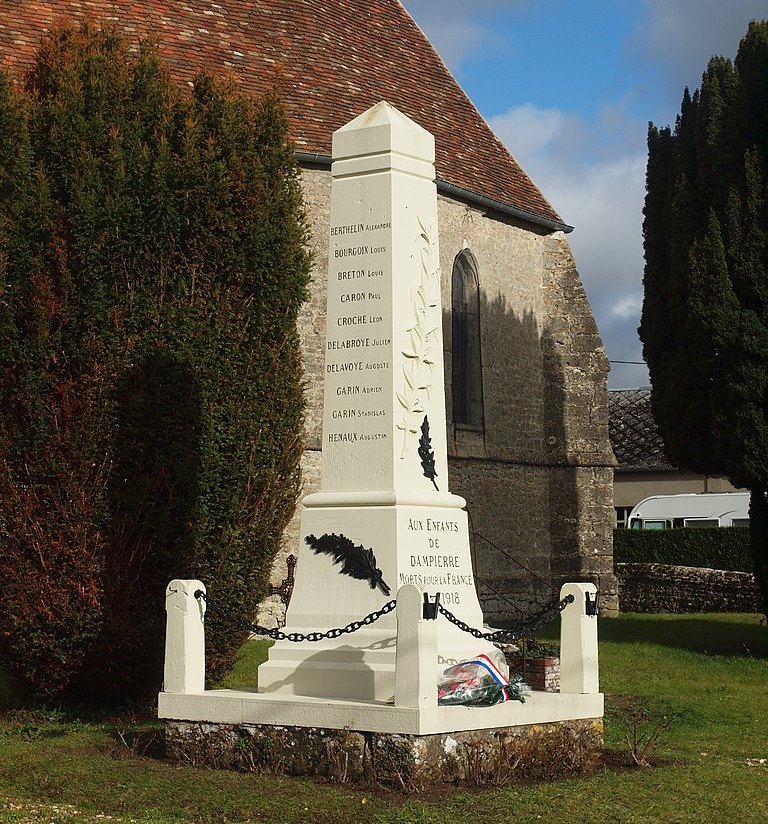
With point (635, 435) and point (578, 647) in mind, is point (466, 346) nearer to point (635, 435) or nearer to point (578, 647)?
point (578, 647)

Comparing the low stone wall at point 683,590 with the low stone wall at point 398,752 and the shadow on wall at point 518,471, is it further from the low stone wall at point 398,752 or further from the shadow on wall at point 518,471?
the low stone wall at point 398,752

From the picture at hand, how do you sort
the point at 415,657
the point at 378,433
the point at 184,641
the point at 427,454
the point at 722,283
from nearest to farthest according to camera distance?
the point at 415,657 → the point at 184,641 → the point at 378,433 → the point at 427,454 → the point at 722,283

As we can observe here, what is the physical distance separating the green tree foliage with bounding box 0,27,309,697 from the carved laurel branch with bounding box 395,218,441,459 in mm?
2869

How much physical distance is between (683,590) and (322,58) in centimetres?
1231

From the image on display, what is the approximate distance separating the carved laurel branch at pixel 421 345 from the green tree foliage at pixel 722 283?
7677mm

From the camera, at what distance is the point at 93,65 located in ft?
38.3

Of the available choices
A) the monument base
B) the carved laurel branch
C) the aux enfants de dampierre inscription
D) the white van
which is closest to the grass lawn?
the monument base

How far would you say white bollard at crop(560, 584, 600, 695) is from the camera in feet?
28.4

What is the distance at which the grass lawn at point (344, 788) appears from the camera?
6.81m

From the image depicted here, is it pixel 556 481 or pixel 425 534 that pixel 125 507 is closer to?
pixel 425 534

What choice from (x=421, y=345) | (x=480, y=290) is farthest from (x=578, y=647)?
(x=480, y=290)

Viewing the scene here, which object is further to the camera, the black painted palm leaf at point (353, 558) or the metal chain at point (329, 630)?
the black painted palm leaf at point (353, 558)

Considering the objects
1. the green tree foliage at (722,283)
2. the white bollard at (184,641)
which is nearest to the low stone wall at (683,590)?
the green tree foliage at (722,283)

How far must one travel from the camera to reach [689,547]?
2936cm
